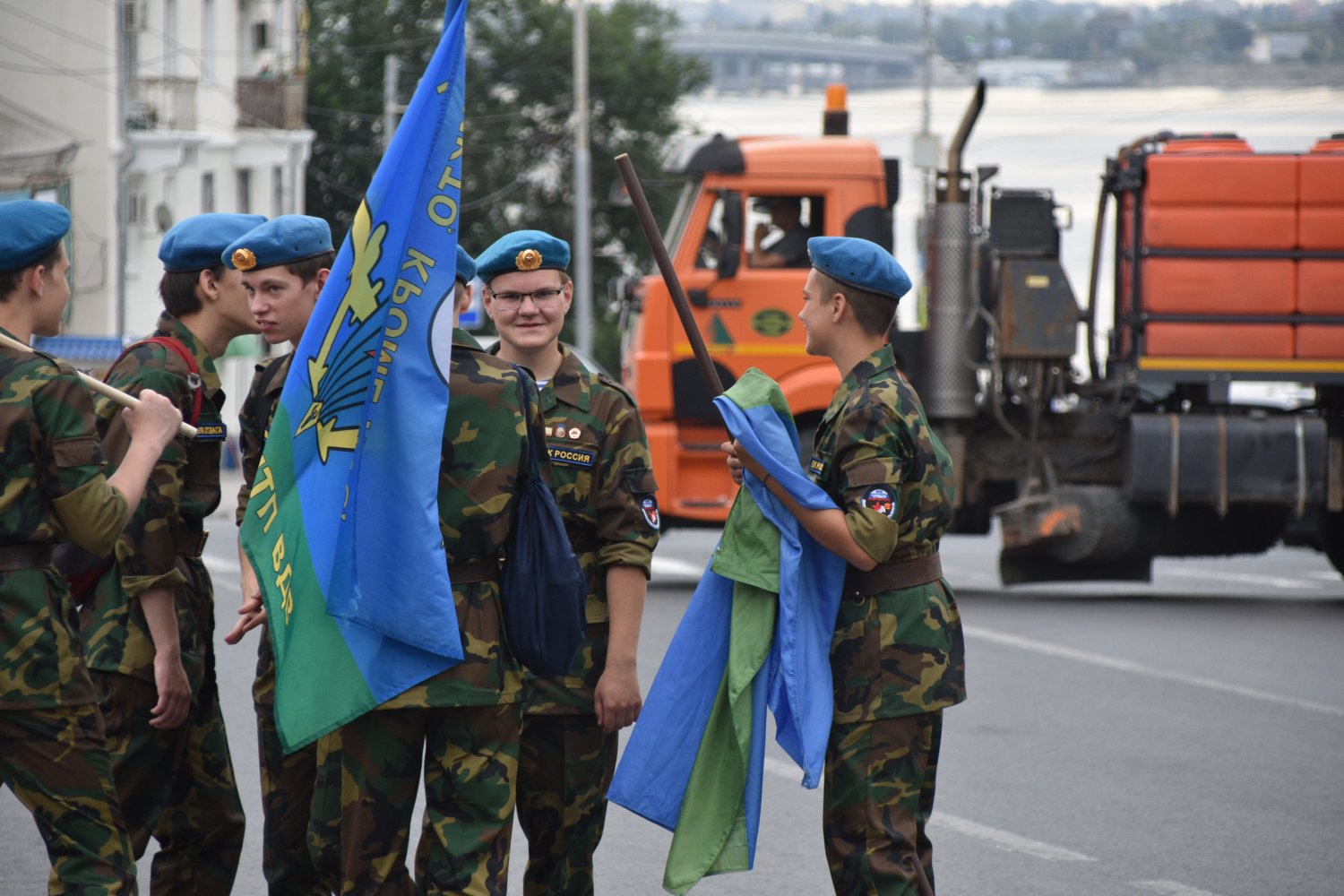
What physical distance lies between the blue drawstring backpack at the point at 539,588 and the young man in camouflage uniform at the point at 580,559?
Result: 0.49 m

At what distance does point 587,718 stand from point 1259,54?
3544 centimetres

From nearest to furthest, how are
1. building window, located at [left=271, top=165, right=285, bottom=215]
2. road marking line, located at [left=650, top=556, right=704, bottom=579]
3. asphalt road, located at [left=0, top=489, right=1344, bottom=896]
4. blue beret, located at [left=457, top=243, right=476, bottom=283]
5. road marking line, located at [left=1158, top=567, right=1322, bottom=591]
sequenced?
blue beret, located at [left=457, top=243, right=476, bottom=283]
asphalt road, located at [left=0, top=489, right=1344, bottom=896]
road marking line, located at [left=650, top=556, right=704, bottom=579]
road marking line, located at [left=1158, top=567, right=1322, bottom=591]
building window, located at [left=271, top=165, right=285, bottom=215]

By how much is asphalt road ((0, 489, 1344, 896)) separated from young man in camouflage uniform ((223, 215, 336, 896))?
1201mm

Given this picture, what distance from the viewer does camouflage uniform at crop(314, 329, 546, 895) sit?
392 cm

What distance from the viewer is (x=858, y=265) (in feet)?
14.6

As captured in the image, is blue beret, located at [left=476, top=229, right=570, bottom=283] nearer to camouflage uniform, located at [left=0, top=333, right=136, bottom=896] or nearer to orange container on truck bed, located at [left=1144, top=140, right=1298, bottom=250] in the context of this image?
camouflage uniform, located at [left=0, top=333, right=136, bottom=896]

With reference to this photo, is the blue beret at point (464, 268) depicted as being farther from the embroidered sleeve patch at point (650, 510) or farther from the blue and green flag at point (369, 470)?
the embroidered sleeve patch at point (650, 510)

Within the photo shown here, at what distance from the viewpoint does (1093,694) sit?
9.70m

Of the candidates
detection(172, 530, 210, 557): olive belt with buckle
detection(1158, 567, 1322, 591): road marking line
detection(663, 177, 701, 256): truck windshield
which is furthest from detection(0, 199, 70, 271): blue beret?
detection(1158, 567, 1322, 591): road marking line

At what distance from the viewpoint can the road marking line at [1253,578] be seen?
52.0 ft

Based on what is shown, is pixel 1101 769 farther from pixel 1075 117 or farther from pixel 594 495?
pixel 1075 117

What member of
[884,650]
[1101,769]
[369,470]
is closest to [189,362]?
[369,470]

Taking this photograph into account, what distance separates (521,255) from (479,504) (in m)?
1.00

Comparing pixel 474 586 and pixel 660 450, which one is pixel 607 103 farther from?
pixel 474 586
